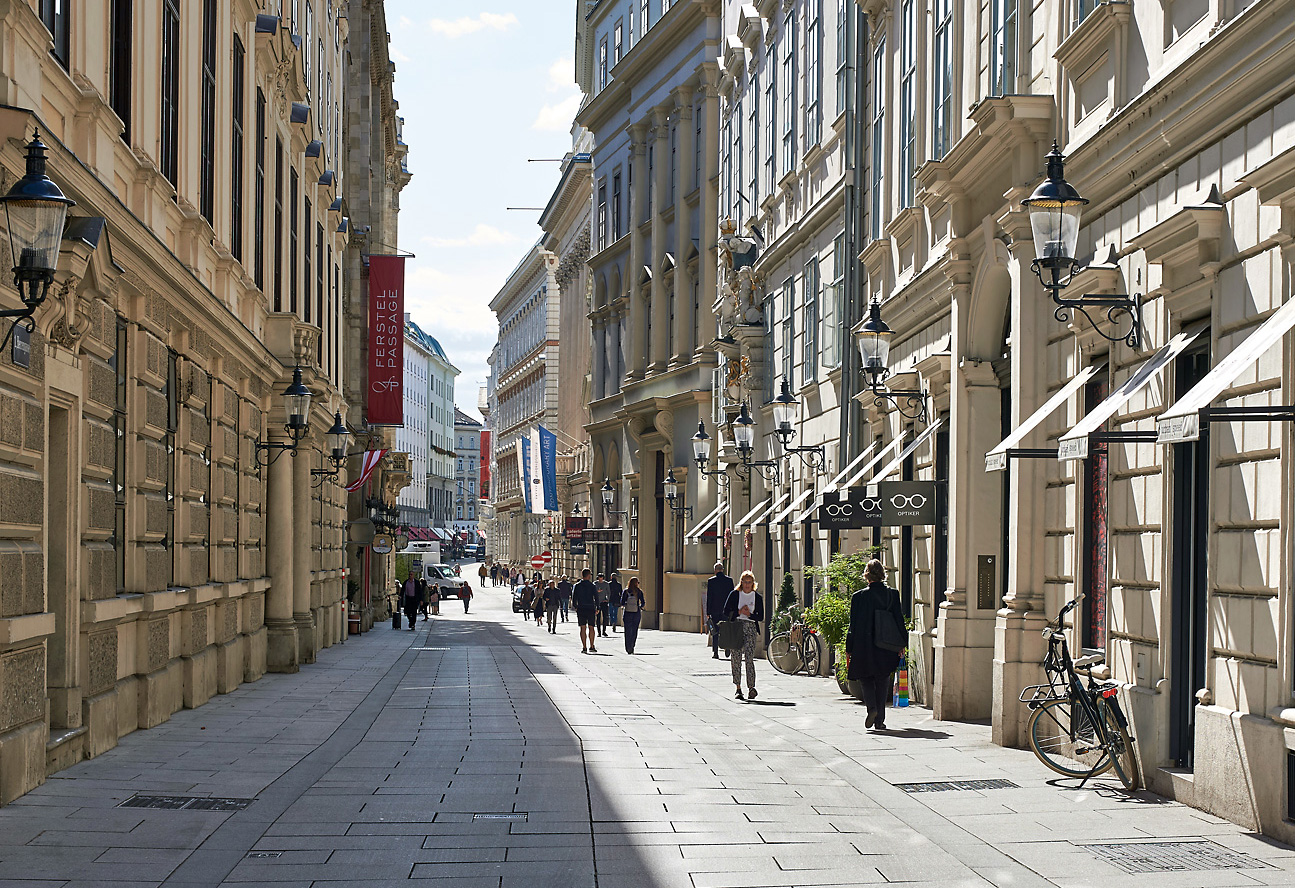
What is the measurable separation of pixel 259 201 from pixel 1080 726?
16086 millimetres

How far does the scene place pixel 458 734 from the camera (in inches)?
604

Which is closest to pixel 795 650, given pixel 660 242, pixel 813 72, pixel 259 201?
pixel 813 72

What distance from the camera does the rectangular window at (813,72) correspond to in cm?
2680

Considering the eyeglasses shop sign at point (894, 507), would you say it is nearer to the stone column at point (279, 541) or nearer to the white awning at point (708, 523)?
the stone column at point (279, 541)

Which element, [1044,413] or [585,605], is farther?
[585,605]

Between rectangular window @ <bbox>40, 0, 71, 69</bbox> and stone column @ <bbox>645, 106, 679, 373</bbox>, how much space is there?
35950mm

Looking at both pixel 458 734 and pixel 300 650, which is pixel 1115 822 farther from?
pixel 300 650

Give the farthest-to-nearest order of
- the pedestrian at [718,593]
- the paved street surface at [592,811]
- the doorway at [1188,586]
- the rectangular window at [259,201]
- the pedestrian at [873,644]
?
the pedestrian at [718,593]
the rectangular window at [259,201]
the pedestrian at [873,644]
the doorway at [1188,586]
the paved street surface at [592,811]

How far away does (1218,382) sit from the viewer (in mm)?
8555

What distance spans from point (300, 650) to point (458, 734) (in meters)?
12.1

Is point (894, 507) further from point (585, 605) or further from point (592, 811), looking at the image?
point (585, 605)

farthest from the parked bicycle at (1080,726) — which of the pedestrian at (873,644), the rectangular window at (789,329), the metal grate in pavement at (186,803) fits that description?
the rectangular window at (789,329)

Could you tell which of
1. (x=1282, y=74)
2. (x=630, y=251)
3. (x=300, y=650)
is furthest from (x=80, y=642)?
(x=630, y=251)

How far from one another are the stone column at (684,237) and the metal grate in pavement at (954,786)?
111ft
